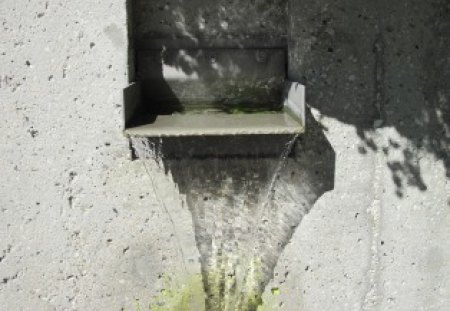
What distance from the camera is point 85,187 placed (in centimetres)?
323

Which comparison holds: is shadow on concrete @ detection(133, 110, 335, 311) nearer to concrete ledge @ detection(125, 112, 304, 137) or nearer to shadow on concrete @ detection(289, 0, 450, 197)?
concrete ledge @ detection(125, 112, 304, 137)

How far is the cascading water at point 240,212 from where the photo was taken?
10.6 feet

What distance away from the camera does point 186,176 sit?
325 cm

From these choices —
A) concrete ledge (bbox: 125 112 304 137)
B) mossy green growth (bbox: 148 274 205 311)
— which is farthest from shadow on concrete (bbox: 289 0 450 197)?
mossy green growth (bbox: 148 274 205 311)

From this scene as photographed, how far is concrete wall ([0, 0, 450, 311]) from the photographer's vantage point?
10.4 ft

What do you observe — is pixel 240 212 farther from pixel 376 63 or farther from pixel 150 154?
pixel 376 63

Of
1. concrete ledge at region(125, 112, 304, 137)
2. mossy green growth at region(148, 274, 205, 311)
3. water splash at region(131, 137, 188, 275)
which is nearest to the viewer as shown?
concrete ledge at region(125, 112, 304, 137)

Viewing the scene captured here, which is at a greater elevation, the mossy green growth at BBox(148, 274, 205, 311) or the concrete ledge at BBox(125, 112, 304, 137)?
the concrete ledge at BBox(125, 112, 304, 137)

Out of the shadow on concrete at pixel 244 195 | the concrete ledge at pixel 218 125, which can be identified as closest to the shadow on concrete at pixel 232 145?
the shadow on concrete at pixel 244 195

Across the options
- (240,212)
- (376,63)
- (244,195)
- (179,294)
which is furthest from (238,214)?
(376,63)

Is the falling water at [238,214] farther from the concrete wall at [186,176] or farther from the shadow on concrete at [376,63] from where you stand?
the shadow on concrete at [376,63]

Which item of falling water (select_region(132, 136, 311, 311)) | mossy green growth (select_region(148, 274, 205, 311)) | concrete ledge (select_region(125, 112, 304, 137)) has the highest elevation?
concrete ledge (select_region(125, 112, 304, 137))

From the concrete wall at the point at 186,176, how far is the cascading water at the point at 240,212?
44 millimetres

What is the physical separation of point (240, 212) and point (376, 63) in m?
1.24
